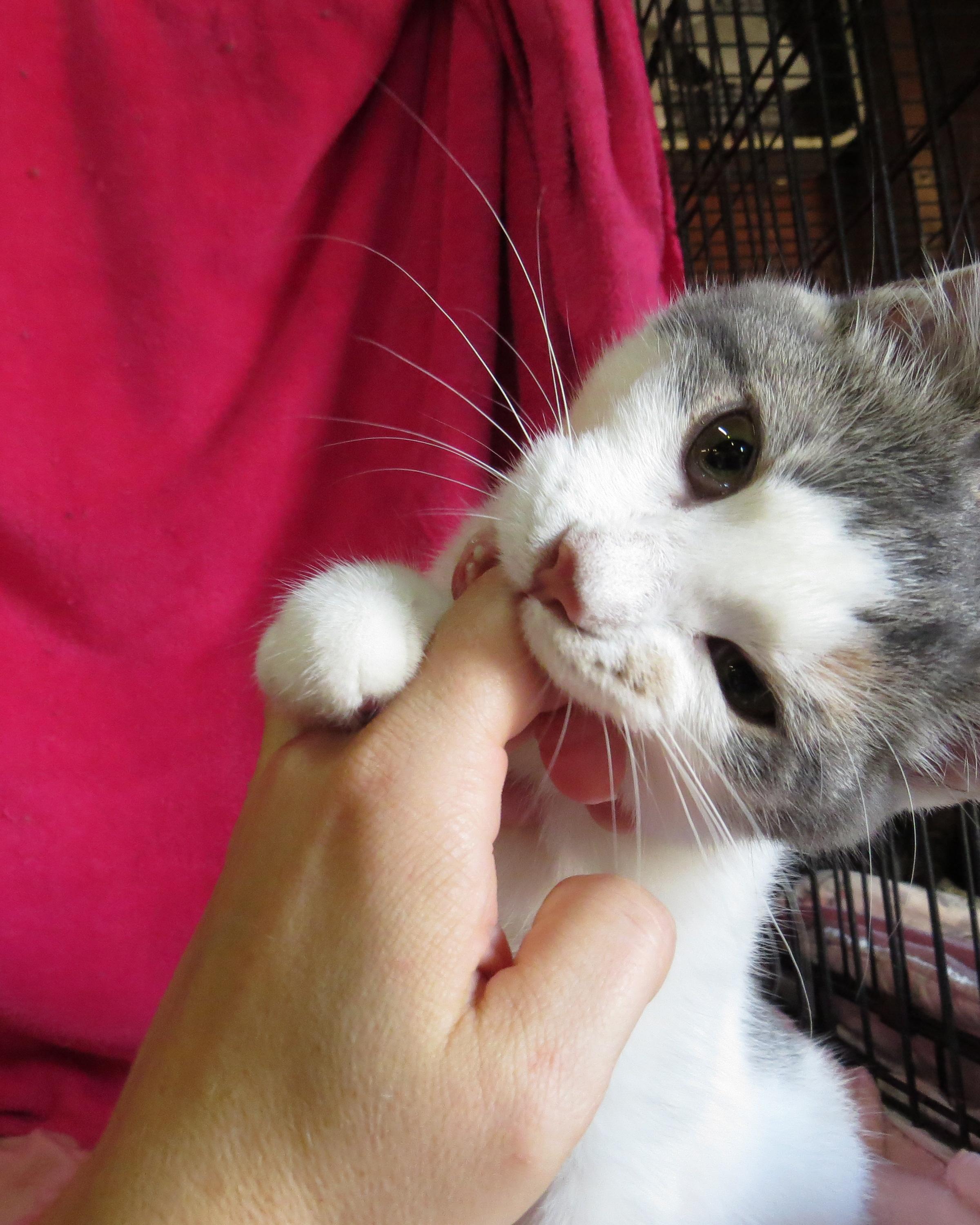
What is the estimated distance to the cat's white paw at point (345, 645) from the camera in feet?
2.30

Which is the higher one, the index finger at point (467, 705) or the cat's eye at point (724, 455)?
the cat's eye at point (724, 455)

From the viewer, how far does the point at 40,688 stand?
1.26 m

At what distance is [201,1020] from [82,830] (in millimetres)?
797

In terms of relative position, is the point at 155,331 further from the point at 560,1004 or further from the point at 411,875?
the point at 560,1004

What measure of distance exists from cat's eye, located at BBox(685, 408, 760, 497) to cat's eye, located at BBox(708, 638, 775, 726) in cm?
16

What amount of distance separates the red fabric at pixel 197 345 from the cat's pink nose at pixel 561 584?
695mm

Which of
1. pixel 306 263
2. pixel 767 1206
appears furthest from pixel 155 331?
pixel 767 1206

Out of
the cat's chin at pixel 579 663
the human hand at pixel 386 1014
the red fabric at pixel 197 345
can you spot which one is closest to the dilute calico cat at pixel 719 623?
the cat's chin at pixel 579 663

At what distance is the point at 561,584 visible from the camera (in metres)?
0.67

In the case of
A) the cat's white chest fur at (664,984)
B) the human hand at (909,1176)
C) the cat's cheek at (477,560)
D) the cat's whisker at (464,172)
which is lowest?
the human hand at (909,1176)

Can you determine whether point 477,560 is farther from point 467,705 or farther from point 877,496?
point 877,496

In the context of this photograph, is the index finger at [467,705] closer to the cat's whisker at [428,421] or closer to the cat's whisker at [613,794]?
the cat's whisker at [613,794]

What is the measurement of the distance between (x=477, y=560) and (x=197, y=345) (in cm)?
81

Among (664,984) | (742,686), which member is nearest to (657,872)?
(664,984)
